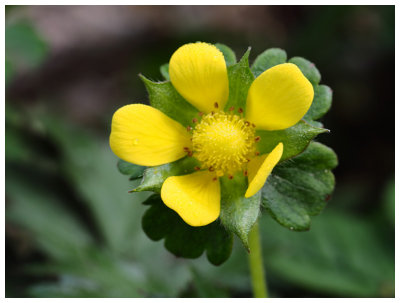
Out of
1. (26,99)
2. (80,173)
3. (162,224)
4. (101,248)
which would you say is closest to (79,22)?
(26,99)

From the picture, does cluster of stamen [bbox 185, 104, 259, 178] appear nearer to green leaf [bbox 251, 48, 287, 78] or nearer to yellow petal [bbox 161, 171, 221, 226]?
yellow petal [bbox 161, 171, 221, 226]

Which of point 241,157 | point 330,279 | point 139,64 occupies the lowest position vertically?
point 330,279

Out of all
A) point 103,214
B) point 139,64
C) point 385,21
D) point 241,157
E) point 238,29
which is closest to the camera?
point 241,157

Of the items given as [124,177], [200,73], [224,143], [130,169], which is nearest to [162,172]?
[130,169]

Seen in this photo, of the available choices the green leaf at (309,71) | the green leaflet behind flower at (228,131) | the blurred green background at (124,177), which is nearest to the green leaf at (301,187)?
the green leaflet behind flower at (228,131)

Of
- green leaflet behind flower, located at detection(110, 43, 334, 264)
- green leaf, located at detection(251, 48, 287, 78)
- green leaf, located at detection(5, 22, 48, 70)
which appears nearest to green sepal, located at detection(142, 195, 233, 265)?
green leaflet behind flower, located at detection(110, 43, 334, 264)

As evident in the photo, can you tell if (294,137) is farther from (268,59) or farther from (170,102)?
(170,102)

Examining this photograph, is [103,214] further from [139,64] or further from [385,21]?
[385,21]
